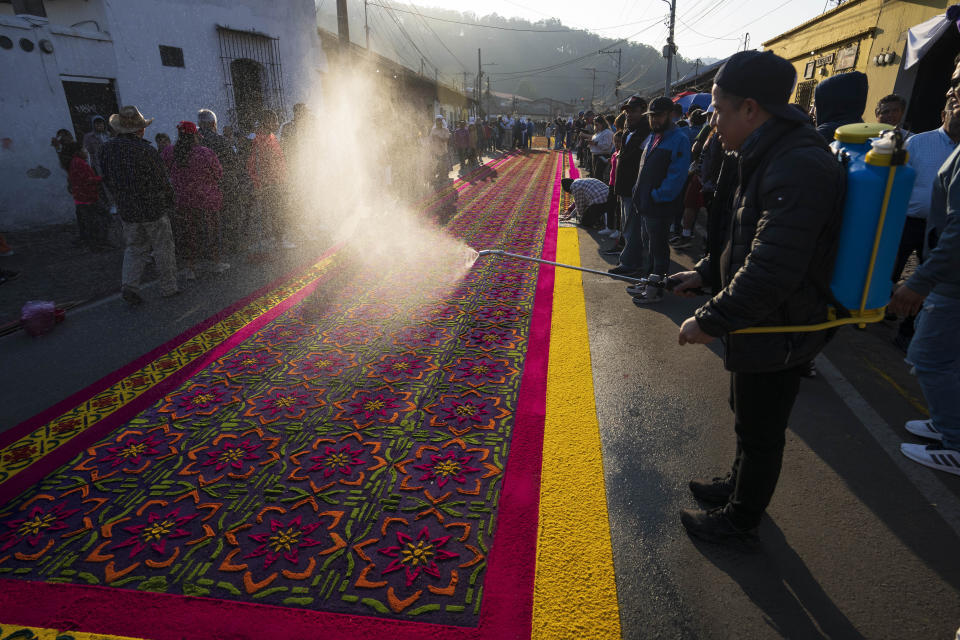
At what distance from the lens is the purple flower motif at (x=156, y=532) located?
220 centimetres

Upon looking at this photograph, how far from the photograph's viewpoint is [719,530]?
2133 millimetres

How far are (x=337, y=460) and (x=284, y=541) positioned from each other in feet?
1.88

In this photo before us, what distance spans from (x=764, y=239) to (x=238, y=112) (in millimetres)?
13874

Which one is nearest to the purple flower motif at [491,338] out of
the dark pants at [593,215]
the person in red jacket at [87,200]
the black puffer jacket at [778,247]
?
the black puffer jacket at [778,247]

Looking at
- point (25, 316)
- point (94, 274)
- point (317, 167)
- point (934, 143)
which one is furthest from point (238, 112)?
point (934, 143)

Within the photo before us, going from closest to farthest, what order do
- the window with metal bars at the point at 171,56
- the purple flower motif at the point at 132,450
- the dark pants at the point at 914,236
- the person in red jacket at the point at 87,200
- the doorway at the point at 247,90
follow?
the purple flower motif at the point at 132,450, the dark pants at the point at 914,236, the person in red jacket at the point at 87,200, the window with metal bars at the point at 171,56, the doorway at the point at 247,90

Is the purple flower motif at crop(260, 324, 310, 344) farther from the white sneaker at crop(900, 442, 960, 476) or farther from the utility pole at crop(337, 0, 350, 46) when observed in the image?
the utility pole at crop(337, 0, 350, 46)

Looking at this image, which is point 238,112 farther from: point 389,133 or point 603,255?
point 603,255

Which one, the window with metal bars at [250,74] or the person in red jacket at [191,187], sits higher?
the window with metal bars at [250,74]

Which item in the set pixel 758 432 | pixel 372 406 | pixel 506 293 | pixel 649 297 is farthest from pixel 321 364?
pixel 649 297

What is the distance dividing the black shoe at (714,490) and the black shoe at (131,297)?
5.39 meters

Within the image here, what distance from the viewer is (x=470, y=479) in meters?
2.58

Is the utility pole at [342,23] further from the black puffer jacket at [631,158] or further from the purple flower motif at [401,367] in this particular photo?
the purple flower motif at [401,367]

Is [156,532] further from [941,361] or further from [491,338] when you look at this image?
[941,361]
